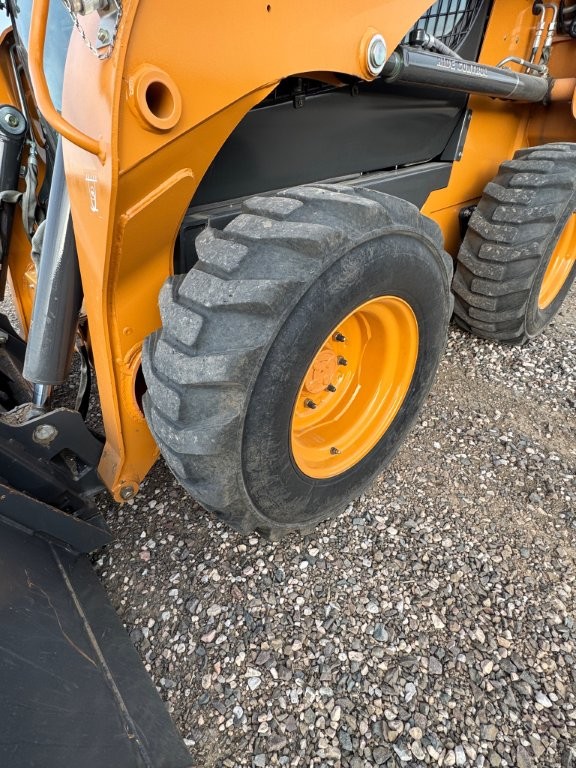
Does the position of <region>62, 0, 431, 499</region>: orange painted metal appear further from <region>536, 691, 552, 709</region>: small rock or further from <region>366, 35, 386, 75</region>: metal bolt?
<region>536, 691, 552, 709</region>: small rock

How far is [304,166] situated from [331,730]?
182 centimetres

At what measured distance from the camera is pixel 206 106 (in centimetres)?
111

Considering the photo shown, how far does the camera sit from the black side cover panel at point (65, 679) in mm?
1133

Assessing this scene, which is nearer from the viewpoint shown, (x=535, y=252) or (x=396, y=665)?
(x=396, y=665)

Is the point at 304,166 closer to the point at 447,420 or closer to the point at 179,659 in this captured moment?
the point at 447,420

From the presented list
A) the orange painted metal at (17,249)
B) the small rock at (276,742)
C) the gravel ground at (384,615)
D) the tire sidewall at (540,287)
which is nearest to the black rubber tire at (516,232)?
the tire sidewall at (540,287)

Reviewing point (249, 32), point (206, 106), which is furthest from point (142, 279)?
point (249, 32)

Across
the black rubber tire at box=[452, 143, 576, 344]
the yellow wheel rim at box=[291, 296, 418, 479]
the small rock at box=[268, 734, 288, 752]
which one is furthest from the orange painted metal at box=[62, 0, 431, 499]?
the black rubber tire at box=[452, 143, 576, 344]

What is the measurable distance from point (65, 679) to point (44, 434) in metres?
0.66

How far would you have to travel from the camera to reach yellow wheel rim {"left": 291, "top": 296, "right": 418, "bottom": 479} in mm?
1752

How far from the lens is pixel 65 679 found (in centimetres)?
125

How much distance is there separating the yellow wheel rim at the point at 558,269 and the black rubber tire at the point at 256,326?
6.08 ft

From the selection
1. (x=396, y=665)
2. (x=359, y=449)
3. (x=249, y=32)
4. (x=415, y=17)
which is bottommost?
(x=396, y=665)

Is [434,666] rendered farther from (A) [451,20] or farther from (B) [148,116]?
(A) [451,20]
